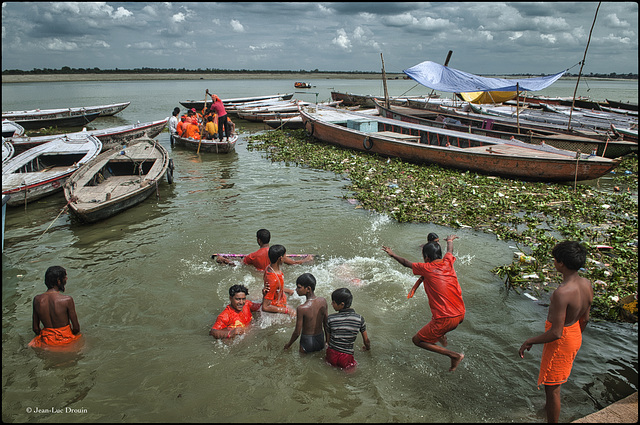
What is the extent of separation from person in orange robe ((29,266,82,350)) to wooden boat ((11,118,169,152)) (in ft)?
33.7

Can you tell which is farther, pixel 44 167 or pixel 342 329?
pixel 44 167

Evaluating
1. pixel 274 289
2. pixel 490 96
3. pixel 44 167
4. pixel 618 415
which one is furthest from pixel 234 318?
pixel 490 96

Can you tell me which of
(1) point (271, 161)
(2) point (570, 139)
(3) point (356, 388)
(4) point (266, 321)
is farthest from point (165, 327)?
(2) point (570, 139)

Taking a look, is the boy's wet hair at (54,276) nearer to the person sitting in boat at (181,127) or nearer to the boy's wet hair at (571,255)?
the boy's wet hair at (571,255)

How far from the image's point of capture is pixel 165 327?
5.16m

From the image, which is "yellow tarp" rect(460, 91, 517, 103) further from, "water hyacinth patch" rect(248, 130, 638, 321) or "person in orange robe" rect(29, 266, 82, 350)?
"person in orange robe" rect(29, 266, 82, 350)

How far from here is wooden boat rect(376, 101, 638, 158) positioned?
41.4ft

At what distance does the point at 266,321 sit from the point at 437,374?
2.25 meters

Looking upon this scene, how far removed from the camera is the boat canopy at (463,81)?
13.4 meters

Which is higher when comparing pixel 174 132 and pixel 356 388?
pixel 174 132

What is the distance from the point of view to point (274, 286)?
4941mm

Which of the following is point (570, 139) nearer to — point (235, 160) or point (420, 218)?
point (420, 218)

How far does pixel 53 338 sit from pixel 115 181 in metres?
6.98

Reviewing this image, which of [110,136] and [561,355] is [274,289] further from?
[110,136]
